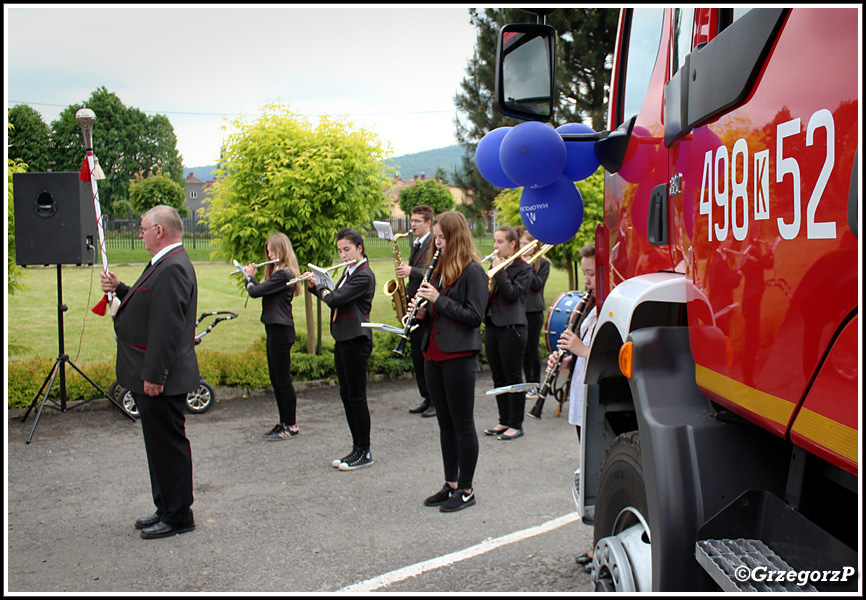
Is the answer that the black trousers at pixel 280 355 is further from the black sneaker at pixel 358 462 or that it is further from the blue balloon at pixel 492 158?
the blue balloon at pixel 492 158

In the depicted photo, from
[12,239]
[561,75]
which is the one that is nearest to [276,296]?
[12,239]

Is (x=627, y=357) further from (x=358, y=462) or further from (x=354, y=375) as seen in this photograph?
(x=358, y=462)

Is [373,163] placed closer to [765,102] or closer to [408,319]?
[408,319]

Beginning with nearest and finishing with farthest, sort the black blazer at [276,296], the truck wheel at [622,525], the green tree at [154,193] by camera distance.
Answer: the truck wheel at [622,525], the black blazer at [276,296], the green tree at [154,193]

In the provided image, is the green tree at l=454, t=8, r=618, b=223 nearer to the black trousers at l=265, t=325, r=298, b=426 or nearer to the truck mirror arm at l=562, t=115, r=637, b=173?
the black trousers at l=265, t=325, r=298, b=426

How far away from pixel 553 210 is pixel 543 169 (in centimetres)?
40

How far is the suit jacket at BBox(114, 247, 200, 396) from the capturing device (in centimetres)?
390

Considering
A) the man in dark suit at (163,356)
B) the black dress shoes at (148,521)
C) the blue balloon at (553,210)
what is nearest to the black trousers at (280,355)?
the man in dark suit at (163,356)

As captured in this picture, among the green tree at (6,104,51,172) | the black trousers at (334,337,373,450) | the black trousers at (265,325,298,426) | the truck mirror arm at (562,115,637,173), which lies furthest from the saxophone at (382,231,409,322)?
the green tree at (6,104,51,172)

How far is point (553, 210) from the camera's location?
318 centimetres

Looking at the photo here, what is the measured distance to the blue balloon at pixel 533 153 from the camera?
8.93 feet

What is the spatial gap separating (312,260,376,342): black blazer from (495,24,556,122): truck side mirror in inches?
107

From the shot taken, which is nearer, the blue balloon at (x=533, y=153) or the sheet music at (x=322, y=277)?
the blue balloon at (x=533, y=153)

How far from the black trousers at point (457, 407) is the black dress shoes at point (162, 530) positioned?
5.38ft
